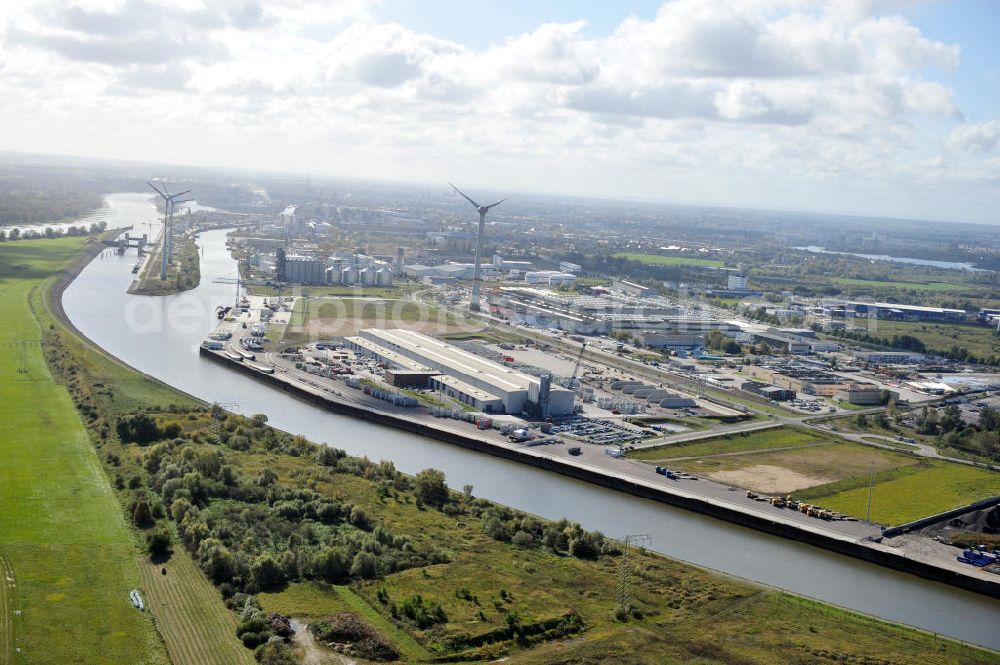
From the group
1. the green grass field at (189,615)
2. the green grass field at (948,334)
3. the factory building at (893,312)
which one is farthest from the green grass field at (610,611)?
the factory building at (893,312)

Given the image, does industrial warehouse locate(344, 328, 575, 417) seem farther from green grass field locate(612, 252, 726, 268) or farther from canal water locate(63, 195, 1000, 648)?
green grass field locate(612, 252, 726, 268)

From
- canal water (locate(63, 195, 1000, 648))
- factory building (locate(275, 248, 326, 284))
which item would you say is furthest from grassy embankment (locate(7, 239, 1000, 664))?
factory building (locate(275, 248, 326, 284))

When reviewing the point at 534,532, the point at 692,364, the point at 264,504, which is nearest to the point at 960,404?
the point at 692,364

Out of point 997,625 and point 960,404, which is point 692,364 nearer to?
point 960,404

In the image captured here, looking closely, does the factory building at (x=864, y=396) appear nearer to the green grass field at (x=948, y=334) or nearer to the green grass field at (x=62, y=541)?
the green grass field at (x=948, y=334)

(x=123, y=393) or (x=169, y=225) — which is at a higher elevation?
(x=169, y=225)

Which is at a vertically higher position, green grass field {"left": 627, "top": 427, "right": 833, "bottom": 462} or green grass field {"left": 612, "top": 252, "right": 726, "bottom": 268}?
green grass field {"left": 612, "top": 252, "right": 726, "bottom": 268}
